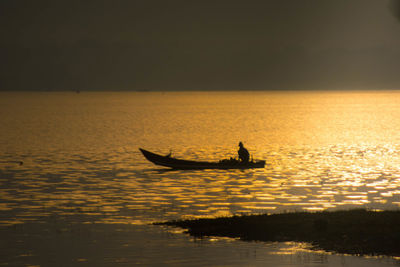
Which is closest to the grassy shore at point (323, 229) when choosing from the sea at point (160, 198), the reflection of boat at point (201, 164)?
the sea at point (160, 198)

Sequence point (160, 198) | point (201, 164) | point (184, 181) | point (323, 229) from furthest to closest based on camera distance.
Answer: point (201, 164) → point (184, 181) → point (160, 198) → point (323, 229)

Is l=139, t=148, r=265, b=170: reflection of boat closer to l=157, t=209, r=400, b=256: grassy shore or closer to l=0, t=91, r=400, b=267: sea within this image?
l=0, t=91, r=400, b=267: sea

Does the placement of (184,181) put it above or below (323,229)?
below

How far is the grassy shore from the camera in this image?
72.0 ft

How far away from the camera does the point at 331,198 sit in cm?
3559

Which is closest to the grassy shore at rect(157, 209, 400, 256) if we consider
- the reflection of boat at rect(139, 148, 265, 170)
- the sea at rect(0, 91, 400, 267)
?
the sea at rect(0, 91, 400, 267)

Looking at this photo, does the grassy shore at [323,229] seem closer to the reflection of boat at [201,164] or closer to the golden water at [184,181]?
the golden water at [184,181]

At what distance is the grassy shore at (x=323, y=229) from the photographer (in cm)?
2194

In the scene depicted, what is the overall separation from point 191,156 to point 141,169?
14.3m

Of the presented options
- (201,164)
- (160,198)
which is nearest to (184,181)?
(201,164)

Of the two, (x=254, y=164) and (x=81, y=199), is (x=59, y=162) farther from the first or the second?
(x=81, y=199)

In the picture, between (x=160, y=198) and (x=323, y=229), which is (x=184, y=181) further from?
(x=323, y=229)

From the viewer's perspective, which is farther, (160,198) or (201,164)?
(201,164)

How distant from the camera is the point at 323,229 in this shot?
76.7 feet
